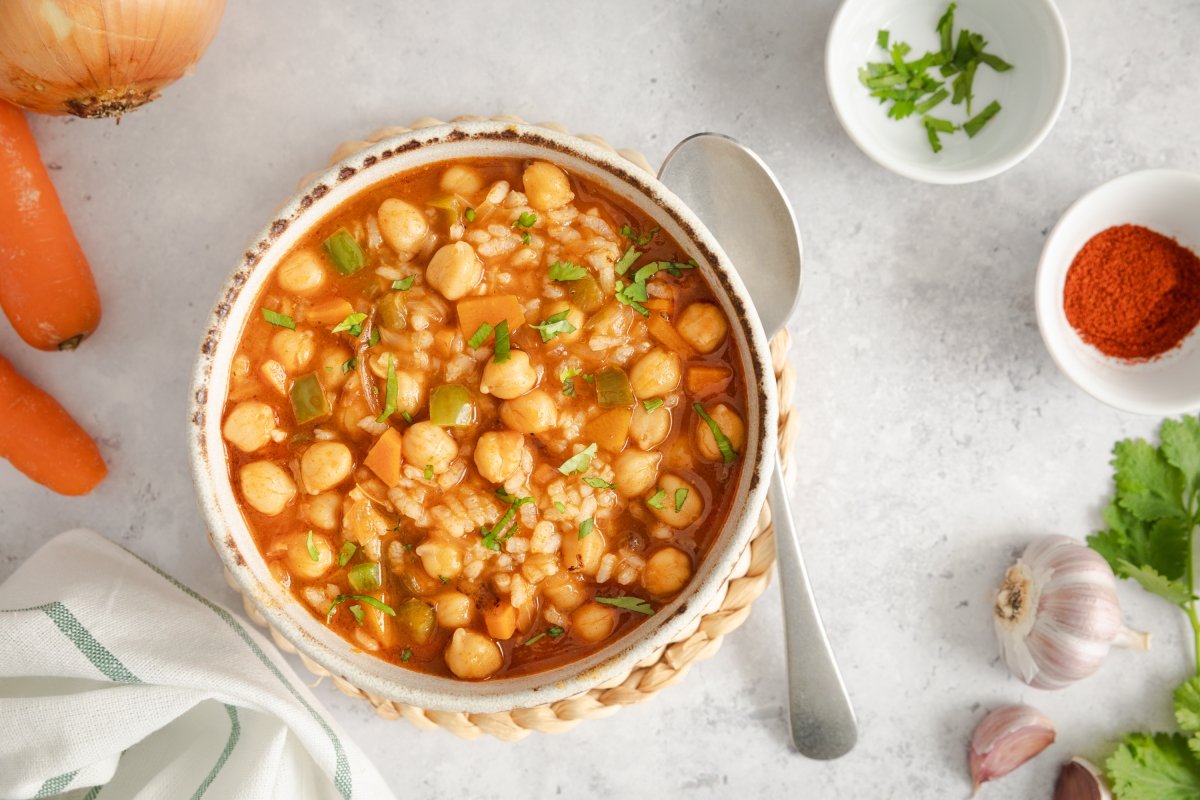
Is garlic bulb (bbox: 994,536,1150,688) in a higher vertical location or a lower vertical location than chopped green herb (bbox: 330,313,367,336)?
lower

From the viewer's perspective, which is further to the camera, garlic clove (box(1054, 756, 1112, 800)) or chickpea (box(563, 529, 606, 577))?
garlic clove (box(1054, 756, 1112, 800))

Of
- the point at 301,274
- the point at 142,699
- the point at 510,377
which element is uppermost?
the point at 301,274

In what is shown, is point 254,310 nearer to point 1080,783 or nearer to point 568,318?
point 568,318

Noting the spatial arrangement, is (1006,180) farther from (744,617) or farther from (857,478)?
(744,617)

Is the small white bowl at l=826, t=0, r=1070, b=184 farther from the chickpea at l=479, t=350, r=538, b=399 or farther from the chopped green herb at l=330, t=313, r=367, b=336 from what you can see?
the chopped green herb at l=330, t=313, r=367, b=336

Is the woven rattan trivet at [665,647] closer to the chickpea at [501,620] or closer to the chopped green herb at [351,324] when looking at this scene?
the chickpea at [501,620]

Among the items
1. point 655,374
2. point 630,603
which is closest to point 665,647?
point 630,603

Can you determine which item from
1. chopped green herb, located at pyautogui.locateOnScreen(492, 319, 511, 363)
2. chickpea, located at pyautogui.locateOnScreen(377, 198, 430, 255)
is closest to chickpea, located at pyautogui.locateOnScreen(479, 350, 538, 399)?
chopped green herb, located at pyautogui.locateOnScreen(492, 319, 511, 363)
